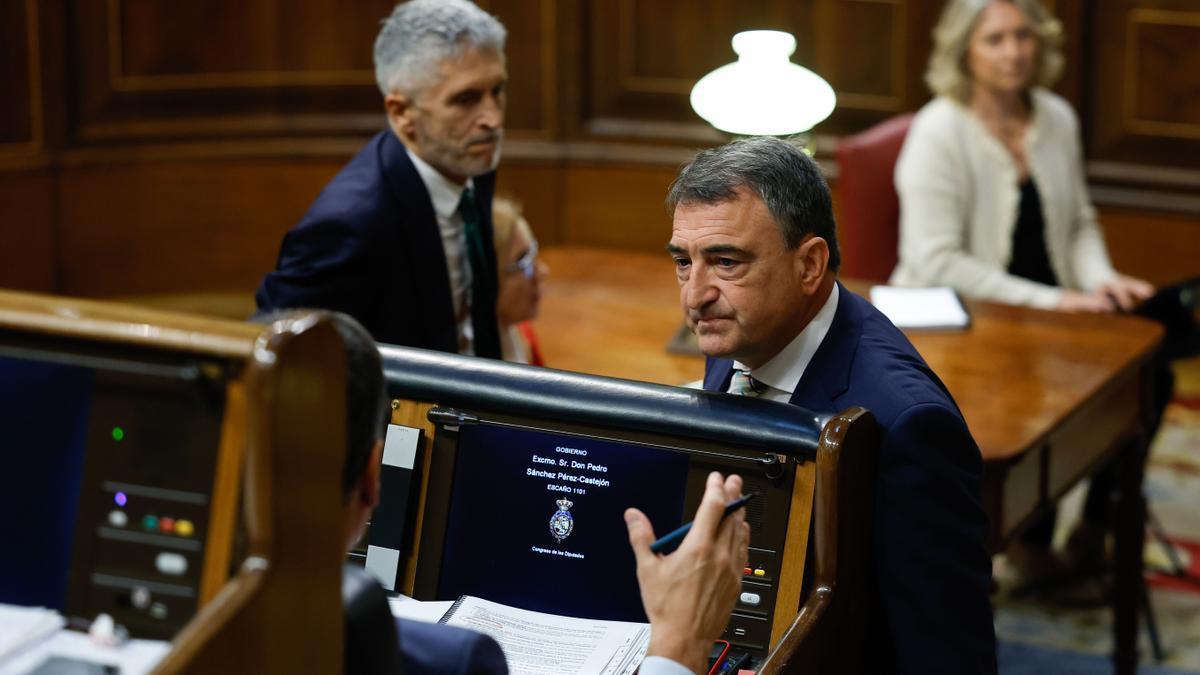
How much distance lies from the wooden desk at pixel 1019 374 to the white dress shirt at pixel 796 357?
0.92 m

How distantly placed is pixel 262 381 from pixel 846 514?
0.81 meters

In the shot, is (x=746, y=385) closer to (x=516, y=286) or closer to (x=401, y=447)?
(x=401, y=447)

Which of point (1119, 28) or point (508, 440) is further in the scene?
point (1119, 28)

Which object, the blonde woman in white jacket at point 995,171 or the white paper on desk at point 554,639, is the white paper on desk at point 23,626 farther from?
the blonde woman in white jacket at point 995,171

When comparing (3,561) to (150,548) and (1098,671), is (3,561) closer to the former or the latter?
(150,548)

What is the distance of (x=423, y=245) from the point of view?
3012mm

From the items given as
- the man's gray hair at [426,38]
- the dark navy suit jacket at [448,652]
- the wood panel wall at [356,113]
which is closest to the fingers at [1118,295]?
the wood panel wall at [356,113]

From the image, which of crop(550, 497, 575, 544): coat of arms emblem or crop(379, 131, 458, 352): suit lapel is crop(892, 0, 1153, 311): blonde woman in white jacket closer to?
crop(379, 131, 458, 352): suit lapel

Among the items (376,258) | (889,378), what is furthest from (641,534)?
(376,258)

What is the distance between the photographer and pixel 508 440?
2.01 meters

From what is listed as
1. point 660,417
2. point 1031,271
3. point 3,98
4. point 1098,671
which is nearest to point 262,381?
point 660,417

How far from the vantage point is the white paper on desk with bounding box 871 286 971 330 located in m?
A: 3.65

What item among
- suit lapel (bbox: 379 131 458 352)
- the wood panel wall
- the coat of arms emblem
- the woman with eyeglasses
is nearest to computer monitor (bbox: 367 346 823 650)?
the coat of arms emblem

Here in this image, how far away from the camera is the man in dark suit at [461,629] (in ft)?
4.60
